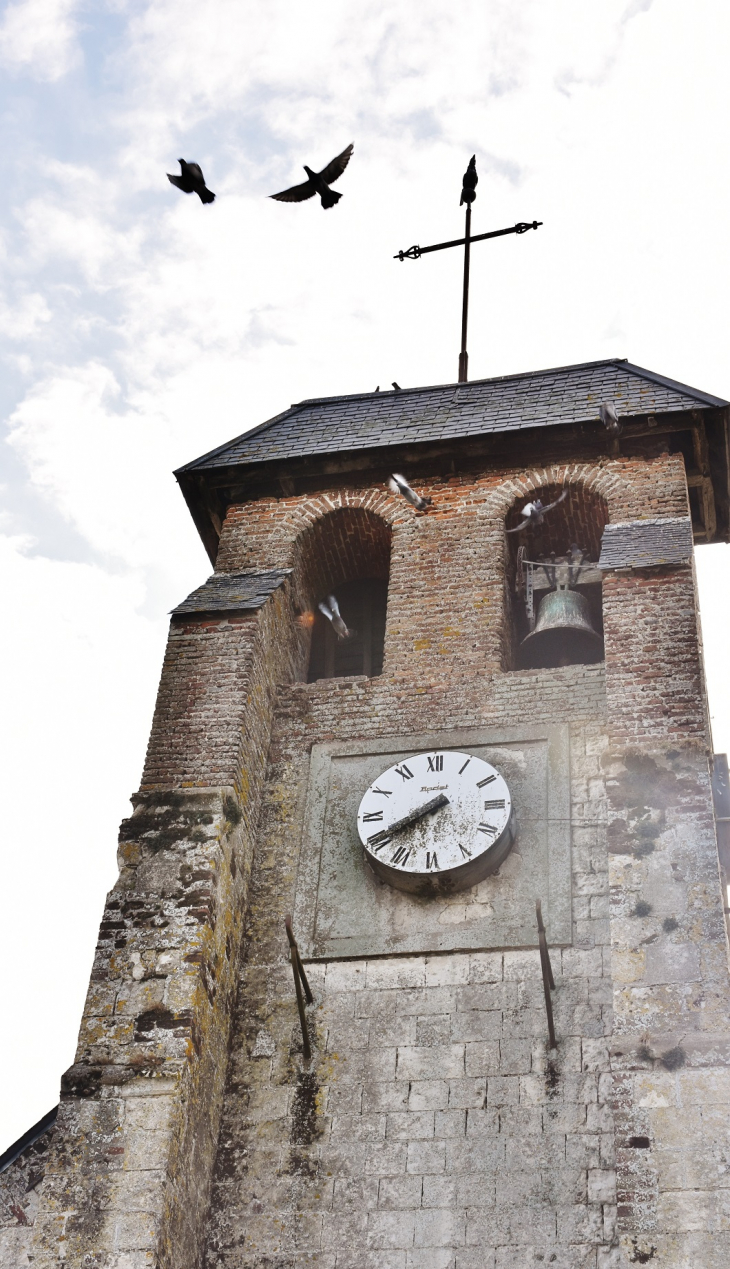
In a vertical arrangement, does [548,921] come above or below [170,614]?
below

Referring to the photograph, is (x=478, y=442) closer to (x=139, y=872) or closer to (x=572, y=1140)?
(x=139, y=872)

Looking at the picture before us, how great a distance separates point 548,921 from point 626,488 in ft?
14.3

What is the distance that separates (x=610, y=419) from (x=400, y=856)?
4.58m

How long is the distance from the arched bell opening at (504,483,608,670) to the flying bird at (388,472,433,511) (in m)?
0.73

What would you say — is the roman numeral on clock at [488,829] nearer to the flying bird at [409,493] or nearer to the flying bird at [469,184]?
the flying bird at [409,493]

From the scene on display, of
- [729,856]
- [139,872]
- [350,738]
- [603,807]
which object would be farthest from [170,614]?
[729,856]

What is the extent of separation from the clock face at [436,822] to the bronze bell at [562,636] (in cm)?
161

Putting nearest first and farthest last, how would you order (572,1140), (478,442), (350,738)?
1. (572,1140)
2. (350,738)
3. (478,442)

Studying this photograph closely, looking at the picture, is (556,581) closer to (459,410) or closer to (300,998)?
(459,410)

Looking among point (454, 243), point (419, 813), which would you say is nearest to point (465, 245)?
point (454, 243)

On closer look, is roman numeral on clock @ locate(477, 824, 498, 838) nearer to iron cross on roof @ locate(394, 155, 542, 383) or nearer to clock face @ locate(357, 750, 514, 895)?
clock face @ locate(357, 750, 514, 895)

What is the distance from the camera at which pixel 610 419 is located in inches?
521

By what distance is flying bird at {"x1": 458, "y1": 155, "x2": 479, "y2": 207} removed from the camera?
15773 mm

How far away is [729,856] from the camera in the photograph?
11062 millimetres
